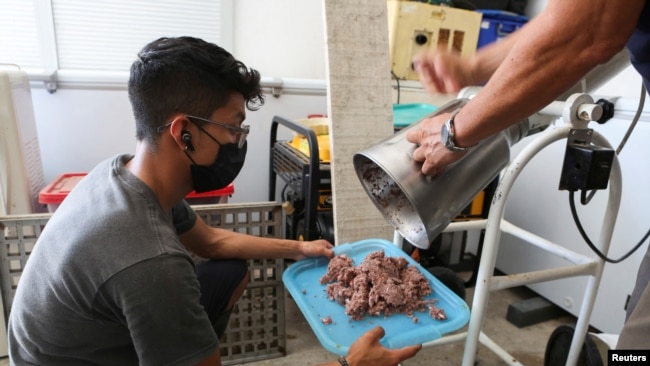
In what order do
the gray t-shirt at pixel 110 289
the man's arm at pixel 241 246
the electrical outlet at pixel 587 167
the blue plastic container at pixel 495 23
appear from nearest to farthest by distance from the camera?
the gray t-shirt at pixel 110 289, the electrical outlet at pixel 587 167, the man's arm at pixel 241 246, the blue plastic container at pixel 495 23

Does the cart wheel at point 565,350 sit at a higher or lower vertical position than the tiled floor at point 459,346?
higher

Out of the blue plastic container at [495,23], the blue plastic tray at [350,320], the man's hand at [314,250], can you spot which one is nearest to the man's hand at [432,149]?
the blue plastic tray at [350,320]

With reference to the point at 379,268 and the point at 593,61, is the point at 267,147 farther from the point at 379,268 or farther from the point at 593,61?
the point at 593,61

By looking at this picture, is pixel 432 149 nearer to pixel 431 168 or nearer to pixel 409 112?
pixel 431 168

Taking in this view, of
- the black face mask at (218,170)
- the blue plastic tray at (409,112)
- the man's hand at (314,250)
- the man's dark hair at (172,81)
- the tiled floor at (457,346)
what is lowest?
the tiled floor at (457,346)

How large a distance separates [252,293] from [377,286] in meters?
0.64

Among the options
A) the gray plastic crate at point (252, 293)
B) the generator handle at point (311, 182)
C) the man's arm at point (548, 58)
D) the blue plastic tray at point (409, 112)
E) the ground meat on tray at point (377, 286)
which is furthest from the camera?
the blue plastic tray at point (409, 112)

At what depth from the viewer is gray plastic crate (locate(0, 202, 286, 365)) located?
1.45 m

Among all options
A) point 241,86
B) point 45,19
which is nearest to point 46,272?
point 241,86

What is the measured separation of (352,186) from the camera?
1730mm

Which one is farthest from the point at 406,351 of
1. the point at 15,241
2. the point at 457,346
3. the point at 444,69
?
the point at 15,241

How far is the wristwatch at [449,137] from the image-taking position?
29.7 inches

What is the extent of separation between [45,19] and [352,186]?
68.7 inches

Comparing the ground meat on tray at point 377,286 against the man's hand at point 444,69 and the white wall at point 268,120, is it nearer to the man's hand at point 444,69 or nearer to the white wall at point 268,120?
the man's hand at point 444,69
